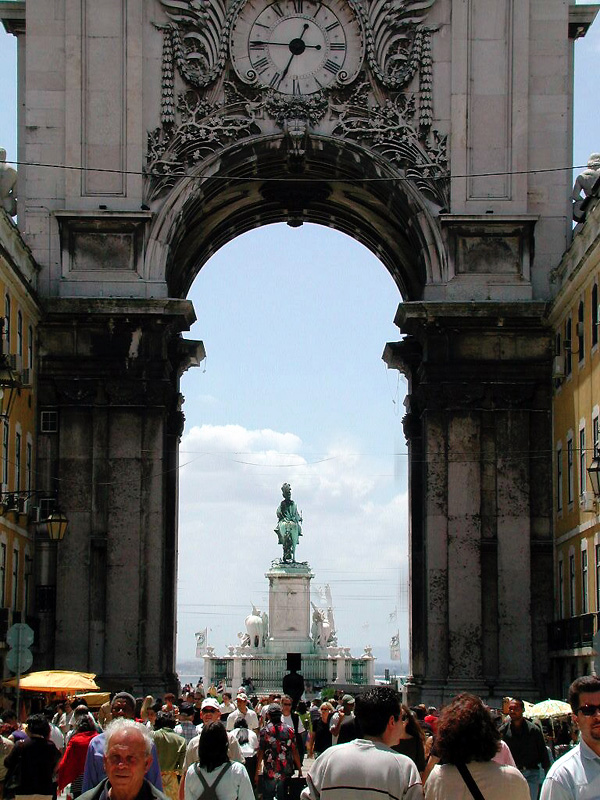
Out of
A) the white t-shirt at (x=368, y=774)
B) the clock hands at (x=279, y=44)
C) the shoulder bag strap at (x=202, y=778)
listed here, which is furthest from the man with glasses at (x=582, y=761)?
the clock hands at (x=279, y=44)

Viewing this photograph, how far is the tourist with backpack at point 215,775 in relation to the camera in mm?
16156

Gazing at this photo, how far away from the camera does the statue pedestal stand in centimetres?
8325

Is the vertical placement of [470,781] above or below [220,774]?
above

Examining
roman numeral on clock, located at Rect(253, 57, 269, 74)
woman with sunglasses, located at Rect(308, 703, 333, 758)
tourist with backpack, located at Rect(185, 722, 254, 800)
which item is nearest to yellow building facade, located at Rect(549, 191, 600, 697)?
woman with sunglasses, located at Rect(308, 703, 333, 758)

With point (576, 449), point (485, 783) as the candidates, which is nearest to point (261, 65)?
point (576, 449)

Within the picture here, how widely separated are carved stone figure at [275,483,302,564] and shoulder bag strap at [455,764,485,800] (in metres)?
73.4

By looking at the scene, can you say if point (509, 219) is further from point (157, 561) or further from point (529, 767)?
point (529, 767)

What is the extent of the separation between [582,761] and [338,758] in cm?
160

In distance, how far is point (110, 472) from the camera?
50.8 metres

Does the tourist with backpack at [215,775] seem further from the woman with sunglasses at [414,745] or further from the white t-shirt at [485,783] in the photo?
the white t-shirt at [485,783]

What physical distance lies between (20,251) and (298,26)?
34.5 feet

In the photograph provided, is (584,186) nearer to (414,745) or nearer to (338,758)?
(414,745)

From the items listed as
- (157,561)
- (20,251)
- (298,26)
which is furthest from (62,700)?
(298,26)

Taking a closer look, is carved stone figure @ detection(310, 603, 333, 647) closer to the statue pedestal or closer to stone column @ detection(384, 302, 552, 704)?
the statue pedestal
